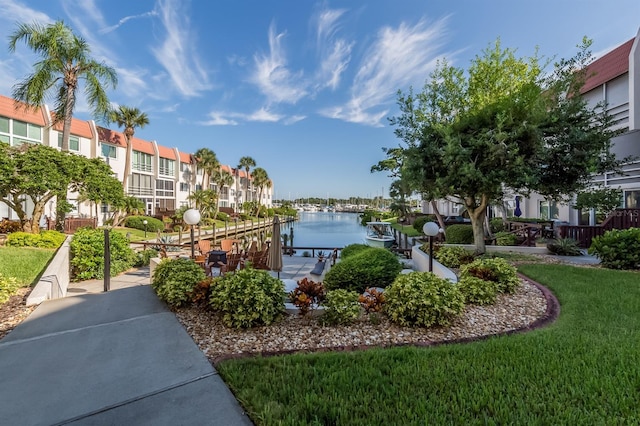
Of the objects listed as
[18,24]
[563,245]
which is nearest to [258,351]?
[563,245]

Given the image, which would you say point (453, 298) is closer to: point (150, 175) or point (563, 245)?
point (563, 245)

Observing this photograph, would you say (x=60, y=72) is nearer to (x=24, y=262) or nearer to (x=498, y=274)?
(x=24, y=262)

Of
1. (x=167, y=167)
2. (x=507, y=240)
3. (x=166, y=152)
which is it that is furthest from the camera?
(x=167, y=167)

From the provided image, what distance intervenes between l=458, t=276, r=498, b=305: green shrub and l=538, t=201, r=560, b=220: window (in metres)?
16.9

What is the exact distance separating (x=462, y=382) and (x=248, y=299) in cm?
288

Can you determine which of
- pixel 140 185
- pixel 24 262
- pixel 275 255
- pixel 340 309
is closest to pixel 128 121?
pixel 140 185

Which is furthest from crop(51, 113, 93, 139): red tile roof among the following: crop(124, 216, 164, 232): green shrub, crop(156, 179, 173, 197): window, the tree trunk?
the tree trunk

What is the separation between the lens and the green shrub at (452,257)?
9133mm

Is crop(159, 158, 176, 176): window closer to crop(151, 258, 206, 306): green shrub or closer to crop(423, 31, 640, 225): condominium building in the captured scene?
crop(423, 31, 640, 225): condominium building

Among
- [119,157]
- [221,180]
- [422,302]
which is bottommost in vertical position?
[422,302]

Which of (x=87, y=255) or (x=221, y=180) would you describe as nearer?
(x=87, y=255)

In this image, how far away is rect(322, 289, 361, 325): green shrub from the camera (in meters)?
4.52

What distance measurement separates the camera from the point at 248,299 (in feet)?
14.6

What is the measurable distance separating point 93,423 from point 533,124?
10347mm
